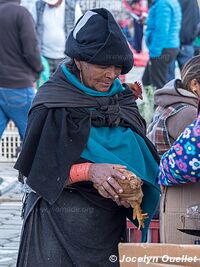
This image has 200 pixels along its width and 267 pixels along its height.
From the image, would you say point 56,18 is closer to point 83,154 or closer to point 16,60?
point 16,60

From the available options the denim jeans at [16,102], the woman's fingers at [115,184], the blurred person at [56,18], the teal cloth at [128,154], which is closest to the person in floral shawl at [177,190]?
the teal cloth at [128,154]

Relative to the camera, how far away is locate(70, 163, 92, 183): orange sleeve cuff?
379 centimetres

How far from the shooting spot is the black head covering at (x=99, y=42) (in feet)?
12.6

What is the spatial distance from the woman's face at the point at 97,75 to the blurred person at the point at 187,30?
9211mm

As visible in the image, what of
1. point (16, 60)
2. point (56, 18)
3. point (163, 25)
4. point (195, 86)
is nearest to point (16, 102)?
point (16, 60)

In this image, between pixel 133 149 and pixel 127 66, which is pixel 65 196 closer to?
pixel 133 149

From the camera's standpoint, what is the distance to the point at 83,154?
12.6ft

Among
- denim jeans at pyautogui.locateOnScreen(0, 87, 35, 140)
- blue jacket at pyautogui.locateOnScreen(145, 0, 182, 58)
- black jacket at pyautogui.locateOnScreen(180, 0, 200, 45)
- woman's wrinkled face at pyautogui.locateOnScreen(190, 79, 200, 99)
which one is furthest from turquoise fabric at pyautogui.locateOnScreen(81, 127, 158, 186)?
black jacket at pyautogui.locateOnScreen(180, 0, 200, 45)

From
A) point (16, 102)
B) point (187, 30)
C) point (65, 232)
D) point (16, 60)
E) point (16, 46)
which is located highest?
point (65, 232)

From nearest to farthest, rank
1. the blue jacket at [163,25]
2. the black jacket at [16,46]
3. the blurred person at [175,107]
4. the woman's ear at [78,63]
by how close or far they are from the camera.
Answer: the woman's ear at [78,63] < the blurred person at [175,107] < the black jacket at [16,46] < the blue jacket at [163,25]

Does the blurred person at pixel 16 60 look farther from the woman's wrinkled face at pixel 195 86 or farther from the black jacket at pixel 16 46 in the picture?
the woman's wrinkled face at pixel 195 86

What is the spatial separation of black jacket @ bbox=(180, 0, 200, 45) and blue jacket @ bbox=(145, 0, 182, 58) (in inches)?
23.1

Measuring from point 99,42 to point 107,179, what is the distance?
628mm

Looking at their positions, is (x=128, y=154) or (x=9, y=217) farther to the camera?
(x=9, y=217)
